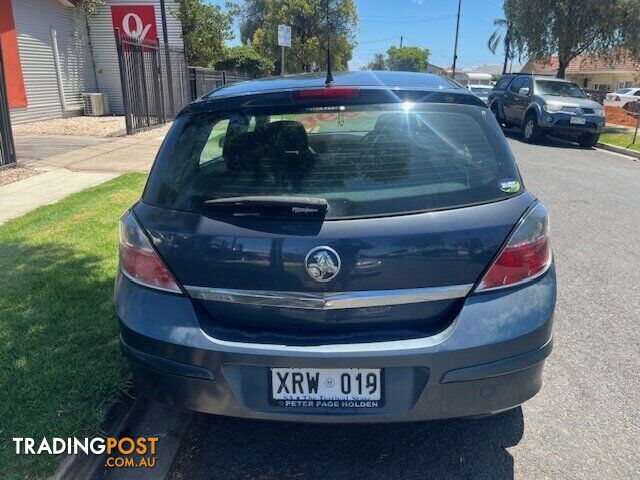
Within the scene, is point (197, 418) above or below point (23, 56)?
below

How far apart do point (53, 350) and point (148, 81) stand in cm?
1379

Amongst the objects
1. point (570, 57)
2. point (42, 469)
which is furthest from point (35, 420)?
point (570, 57)

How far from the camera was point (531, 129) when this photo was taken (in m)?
15.2

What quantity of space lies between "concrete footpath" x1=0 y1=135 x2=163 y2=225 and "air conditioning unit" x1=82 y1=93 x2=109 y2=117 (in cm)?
670

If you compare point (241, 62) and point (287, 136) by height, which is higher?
point (241, 62)

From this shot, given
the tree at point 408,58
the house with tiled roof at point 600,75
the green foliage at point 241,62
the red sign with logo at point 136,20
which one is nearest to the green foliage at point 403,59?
the tree at point 408,58

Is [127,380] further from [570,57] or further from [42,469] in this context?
[570,57]

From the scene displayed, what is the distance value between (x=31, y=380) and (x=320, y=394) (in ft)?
5.68

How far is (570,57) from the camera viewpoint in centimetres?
Result: 2069

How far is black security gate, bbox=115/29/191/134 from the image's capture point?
45.4 ft

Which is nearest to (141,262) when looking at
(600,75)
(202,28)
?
(202,28)

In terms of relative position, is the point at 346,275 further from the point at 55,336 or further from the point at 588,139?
the point at 588,139

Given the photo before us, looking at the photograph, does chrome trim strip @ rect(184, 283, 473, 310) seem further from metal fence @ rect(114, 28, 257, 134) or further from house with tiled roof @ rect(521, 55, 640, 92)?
house with tiled roof @ rect(521, 55, 640, 92)

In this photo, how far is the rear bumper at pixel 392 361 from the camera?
2055 mm
